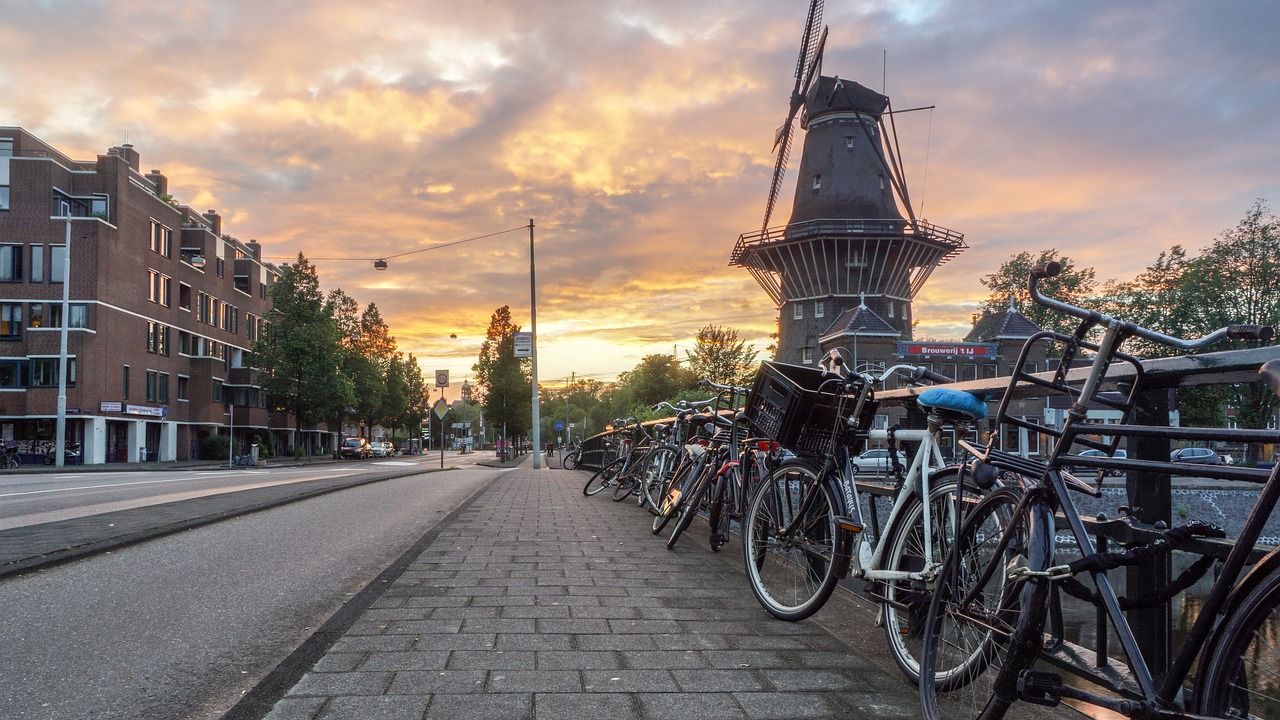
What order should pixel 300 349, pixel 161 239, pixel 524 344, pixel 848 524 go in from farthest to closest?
1. pixel 300 349
2. pixel 161 239
3. pixel 524 344
4. pixel 848 524

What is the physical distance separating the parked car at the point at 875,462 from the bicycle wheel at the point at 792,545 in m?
0.27

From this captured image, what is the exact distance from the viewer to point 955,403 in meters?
2.95

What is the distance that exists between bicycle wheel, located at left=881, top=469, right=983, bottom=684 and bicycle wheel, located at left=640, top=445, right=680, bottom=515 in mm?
4725

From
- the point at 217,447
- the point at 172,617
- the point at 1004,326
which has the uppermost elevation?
the point at 1004,326

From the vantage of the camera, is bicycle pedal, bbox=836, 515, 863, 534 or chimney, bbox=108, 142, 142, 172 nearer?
bicycle pedal, bbox=836, 515, 863, 534

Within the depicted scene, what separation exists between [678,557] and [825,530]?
226 centimetres

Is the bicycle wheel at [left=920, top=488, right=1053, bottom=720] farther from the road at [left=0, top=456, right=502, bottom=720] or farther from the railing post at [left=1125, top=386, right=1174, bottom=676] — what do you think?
the road at [left=0, top=456, right=502, bottom=720]

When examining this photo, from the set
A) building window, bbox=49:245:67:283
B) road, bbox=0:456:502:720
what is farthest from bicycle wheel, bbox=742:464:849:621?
building window, bbox=49:245:67:283

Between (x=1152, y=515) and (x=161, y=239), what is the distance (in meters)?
52.5

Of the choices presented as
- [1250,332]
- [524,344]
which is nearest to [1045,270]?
[1250,332]

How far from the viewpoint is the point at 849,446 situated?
4.22 m

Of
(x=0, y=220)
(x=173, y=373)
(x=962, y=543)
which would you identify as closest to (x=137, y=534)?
(x=962, y=543)

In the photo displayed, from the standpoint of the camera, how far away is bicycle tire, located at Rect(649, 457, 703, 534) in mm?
6996

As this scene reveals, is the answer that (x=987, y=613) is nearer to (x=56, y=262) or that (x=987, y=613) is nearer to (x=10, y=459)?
(x=10, y=459)
